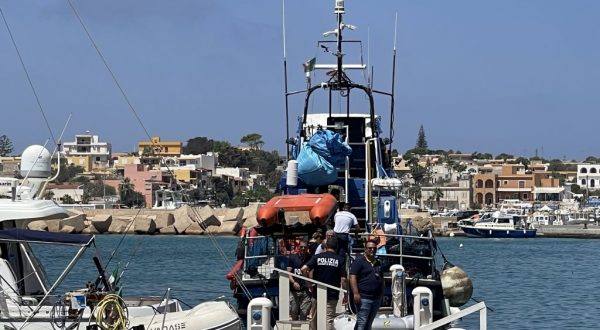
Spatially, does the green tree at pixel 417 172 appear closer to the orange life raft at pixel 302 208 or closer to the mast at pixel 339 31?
the mast at pixel 339 31

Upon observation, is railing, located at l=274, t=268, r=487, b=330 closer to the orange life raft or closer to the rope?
the orange life raft

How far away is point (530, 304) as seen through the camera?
35.9 meters

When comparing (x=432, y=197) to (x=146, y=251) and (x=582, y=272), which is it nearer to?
(x=146, y=251)

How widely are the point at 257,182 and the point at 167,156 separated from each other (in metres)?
21.3

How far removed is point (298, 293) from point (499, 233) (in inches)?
3635

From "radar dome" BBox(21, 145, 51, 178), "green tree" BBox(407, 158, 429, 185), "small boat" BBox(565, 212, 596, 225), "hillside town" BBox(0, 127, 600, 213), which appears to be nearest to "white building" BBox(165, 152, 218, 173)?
"hillside town" BBox(0, 127, 600, 213)

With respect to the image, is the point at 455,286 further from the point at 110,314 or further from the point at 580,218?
the point at 580,218

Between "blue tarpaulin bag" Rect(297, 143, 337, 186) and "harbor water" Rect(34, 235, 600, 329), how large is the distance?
84.1 inches

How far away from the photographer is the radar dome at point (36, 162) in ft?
62.4

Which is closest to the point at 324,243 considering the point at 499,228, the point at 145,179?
the point at 499,228

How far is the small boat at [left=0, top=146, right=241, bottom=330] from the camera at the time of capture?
1584 centimetres

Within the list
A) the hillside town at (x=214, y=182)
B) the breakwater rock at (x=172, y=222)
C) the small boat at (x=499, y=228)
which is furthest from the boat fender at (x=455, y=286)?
the hillside town at (x=214, y=182)

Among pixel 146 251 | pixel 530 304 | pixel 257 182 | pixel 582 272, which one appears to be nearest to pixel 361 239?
pixel 530 304

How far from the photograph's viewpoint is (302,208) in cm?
1961
